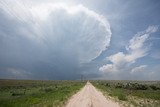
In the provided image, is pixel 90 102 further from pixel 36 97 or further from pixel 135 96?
pixel 135 96

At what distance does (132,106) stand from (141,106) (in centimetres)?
106

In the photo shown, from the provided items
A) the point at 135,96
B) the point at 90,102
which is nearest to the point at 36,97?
the point at 90,102

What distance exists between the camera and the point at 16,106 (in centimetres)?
2203

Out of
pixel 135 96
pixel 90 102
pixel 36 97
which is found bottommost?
pixel 90 102

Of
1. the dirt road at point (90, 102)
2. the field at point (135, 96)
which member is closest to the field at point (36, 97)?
the dirt road at point (90, 102)

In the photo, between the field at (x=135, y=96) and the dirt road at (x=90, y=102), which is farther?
the field at (x=135, y=96)

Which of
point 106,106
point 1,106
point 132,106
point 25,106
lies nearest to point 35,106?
point 25,106

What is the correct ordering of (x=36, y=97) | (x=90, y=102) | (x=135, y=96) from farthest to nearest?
(x=135, y=96) → (x=36, y=97) → (x=90, y=102)

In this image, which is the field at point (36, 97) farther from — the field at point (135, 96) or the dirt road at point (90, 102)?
the field at point (135, 96)

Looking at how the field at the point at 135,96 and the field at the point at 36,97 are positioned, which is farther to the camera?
the field at the point at 135,96

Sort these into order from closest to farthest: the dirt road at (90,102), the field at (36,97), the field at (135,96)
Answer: the dirt road at (90,102)
the field at (36,97)
the field at (135,96)

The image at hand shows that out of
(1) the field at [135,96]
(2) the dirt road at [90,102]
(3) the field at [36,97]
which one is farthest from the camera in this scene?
(1) the field at [135,96]

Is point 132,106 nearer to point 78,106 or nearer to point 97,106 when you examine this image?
point 97,106

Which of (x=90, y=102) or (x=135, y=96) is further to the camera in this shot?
(x=135, y=96)
